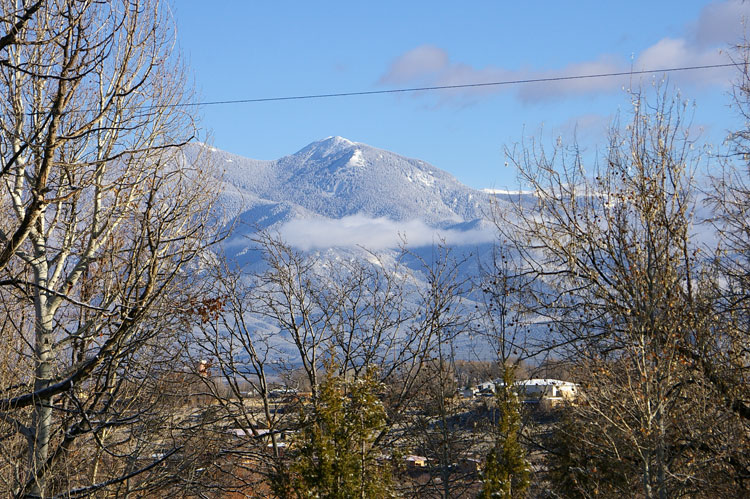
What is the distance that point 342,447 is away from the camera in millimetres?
9562

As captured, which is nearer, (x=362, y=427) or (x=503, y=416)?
(x=362, y=427)

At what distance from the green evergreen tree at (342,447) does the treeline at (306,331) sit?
0.10 feet

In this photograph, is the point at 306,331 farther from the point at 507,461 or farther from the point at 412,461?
the point at 412,461

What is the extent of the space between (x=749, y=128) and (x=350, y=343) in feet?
28.9

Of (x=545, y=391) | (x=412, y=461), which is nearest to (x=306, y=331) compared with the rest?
(x=545, y=391)

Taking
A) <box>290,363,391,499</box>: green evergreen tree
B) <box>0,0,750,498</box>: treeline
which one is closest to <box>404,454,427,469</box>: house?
<box>0,0,750,498</box>: treeline

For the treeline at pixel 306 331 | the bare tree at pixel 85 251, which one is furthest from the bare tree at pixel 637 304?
the bare tree at pixel 85 251

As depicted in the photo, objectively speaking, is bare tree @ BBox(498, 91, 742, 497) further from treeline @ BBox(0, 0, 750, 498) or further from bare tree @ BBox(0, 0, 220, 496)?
bare tree @ BBox(0, 0, 220, 496)

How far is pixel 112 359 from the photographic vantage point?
295 inches

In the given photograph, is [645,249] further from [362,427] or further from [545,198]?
[362,427]

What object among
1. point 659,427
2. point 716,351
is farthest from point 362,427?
point 716,351

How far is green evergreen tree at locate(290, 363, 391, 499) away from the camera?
938cm

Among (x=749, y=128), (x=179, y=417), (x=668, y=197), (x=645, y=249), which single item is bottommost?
(x=179, y=417)

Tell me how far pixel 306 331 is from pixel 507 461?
6.79m
